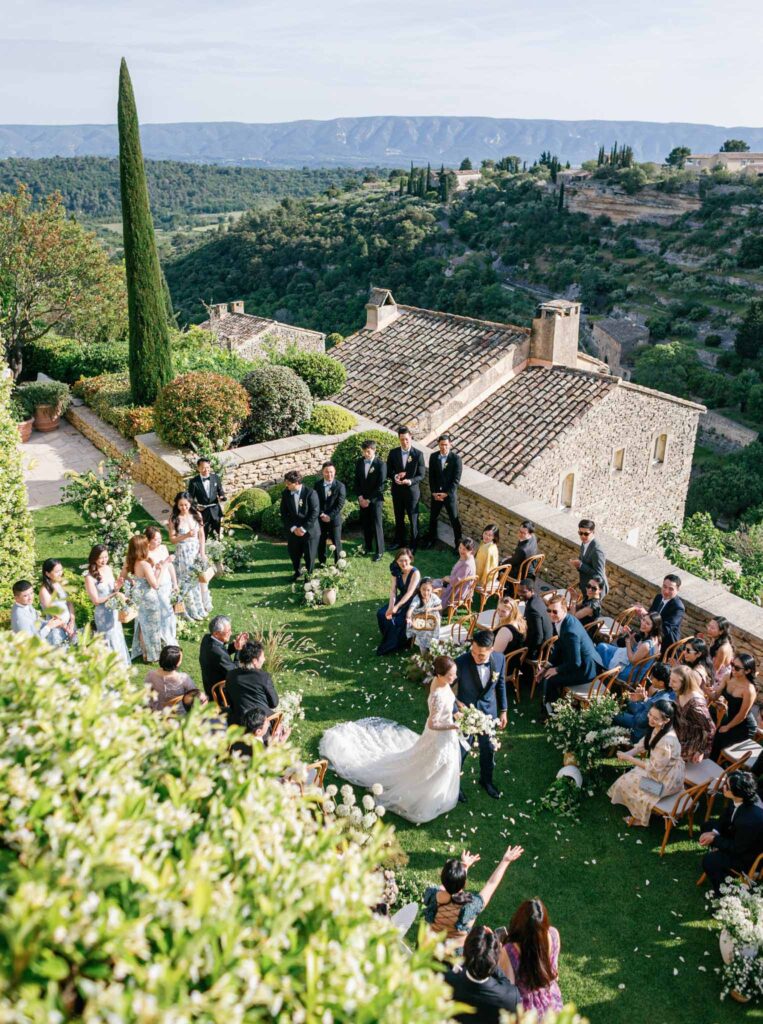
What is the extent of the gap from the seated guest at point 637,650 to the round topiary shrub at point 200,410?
7.69m

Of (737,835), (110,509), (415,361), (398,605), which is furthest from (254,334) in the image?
(737,835)

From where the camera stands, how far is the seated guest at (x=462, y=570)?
9.82 meters

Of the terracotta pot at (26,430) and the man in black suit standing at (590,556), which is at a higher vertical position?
the man in black suit standing at (590,556)

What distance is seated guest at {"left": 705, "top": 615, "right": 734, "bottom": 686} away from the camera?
793cm

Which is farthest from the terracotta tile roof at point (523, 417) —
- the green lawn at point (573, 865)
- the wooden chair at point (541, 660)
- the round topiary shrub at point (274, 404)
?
the green lawn at point (573, 865)

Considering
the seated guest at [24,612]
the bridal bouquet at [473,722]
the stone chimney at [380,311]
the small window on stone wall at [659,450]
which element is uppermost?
the stone chimney at [380,311]

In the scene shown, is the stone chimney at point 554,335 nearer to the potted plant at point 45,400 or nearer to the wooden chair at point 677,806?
the potted plant at point 45,400

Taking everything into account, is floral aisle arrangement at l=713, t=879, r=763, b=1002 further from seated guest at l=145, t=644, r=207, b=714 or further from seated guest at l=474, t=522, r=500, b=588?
seated guest at l=474, t=522, r=500, b=588

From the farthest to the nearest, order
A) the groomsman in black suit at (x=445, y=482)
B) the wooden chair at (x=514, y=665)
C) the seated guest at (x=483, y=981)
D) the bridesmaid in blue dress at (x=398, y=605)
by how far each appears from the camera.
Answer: the groomsman in black suit at (x=445, y=482), the bridesmaid in blue dress at (x=398, y=605), the wooden chair at (x=514, y=665), the seated guest at (x=483, y=981)

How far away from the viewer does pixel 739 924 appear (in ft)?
18.6

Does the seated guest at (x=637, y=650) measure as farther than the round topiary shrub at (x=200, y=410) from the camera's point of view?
No

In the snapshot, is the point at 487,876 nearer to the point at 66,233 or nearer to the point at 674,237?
the point at 66,233

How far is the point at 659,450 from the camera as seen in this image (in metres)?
20.9

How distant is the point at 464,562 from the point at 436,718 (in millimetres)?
3177
